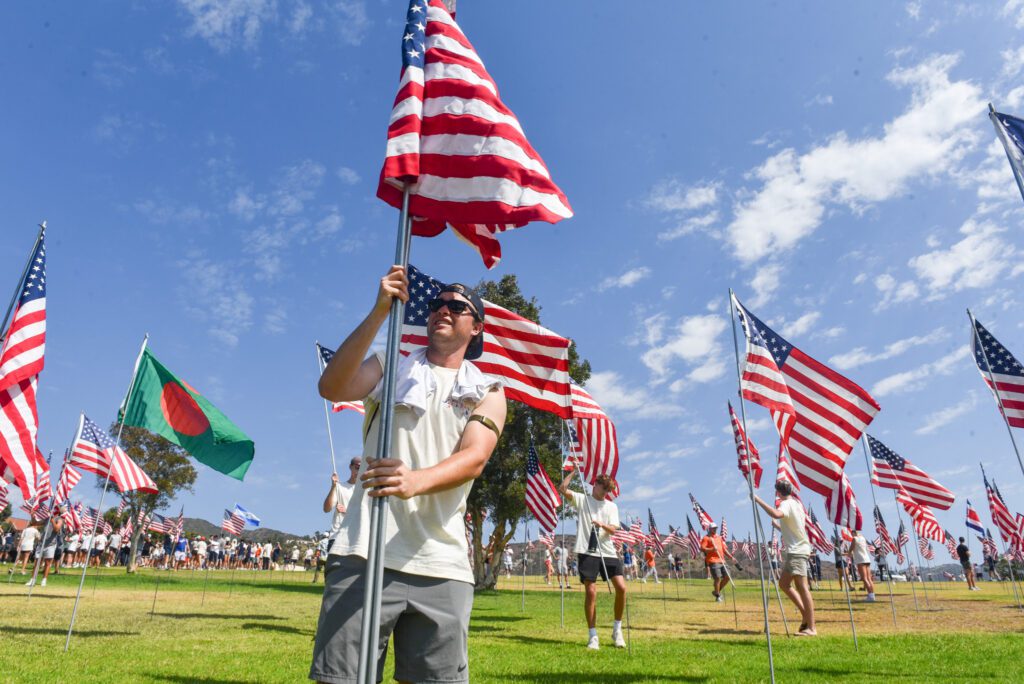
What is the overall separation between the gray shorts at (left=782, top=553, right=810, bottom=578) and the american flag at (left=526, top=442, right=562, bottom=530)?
5.89 m

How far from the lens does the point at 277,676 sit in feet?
22.8

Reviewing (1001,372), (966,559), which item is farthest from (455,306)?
(966,559)

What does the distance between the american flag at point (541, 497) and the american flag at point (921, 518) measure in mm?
11780

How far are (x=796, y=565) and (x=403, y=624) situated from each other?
34.2ft

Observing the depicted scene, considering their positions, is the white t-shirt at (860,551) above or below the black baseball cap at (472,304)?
below

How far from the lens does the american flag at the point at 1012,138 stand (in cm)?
742

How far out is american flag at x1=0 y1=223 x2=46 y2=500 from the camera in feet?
27.0

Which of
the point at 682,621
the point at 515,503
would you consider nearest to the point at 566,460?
the point at 682,621

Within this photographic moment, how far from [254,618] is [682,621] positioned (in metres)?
9.20

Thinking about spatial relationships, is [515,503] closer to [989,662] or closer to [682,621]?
[682,621]

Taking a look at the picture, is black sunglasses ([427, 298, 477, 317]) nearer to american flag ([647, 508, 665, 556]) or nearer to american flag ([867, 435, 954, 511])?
american flag ([867, 435, 954, 511])

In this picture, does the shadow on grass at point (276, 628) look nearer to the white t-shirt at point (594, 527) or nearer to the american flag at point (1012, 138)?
the white t-shirt at point (594, 527)

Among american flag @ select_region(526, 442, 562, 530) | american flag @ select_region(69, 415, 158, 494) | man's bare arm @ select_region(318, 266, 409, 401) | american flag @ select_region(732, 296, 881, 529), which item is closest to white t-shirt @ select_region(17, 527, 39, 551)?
american flag @ select_region(69, 415, 158, 494)

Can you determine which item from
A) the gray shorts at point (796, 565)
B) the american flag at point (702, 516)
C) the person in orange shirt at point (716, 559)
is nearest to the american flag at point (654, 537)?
the american flag at point (702, 516)
